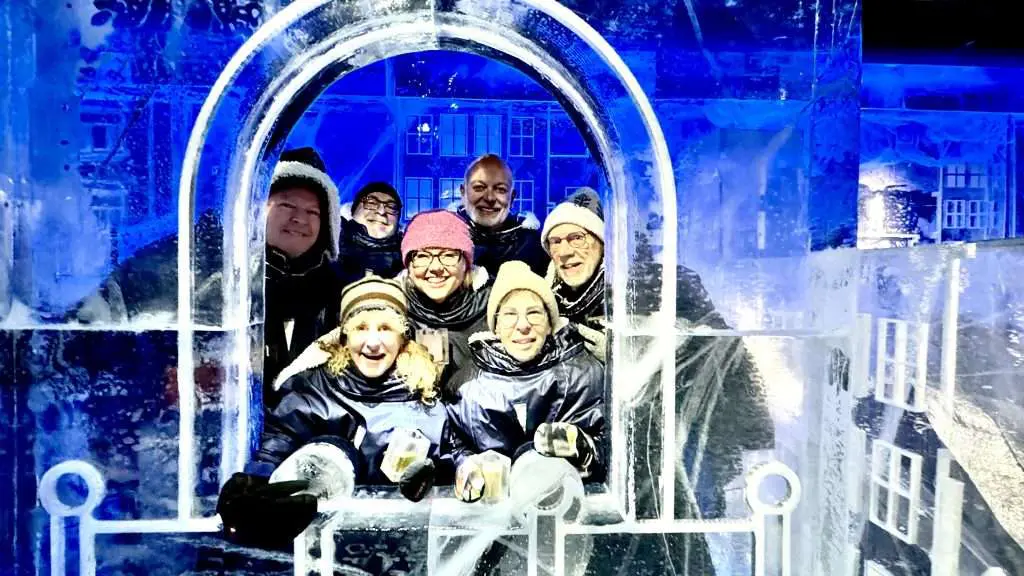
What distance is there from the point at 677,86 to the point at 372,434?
1.74m

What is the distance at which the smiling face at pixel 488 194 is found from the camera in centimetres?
268

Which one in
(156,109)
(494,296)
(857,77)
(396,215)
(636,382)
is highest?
(857,77)

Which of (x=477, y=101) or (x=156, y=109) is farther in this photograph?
(x=477, y=101)

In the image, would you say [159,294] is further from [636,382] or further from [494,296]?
[636,382]

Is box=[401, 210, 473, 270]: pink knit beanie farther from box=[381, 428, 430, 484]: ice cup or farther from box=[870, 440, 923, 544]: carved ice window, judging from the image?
box=[870, 440, 923, 544]: carved ice window

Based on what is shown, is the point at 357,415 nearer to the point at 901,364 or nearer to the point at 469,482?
the point at 469,482

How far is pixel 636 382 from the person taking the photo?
246cm

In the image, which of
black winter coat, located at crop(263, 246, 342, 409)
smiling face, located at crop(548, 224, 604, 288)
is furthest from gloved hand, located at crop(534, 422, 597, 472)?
black winter coat, located at crop(263, 246, 342, 409)

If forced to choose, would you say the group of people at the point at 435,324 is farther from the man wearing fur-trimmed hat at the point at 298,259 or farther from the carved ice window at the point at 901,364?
the carved ice window at the point at 901,364

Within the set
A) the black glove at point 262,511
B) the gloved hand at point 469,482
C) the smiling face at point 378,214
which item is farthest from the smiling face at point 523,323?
the black glove at point 262,511

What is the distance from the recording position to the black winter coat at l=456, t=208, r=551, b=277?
2.69 m

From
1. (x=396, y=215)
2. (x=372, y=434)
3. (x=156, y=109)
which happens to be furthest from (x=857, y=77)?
(x=156, y=109)

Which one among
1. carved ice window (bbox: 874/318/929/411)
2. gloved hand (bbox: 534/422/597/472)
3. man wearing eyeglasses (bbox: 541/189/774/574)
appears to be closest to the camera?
carved ice window (bbox: 874/318/929/411)

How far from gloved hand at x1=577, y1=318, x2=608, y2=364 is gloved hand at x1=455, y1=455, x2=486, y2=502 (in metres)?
0.63
